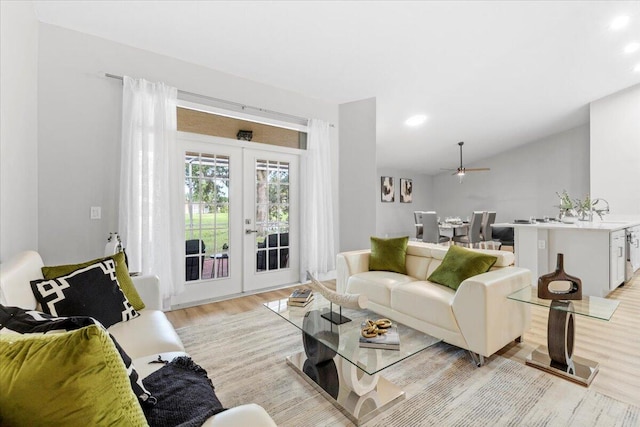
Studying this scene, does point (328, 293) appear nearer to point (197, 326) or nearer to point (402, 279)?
point (402, 279)

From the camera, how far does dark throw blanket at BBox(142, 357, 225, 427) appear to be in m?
0.97

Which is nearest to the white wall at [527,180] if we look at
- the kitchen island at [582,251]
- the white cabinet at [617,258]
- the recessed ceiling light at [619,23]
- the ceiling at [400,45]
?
the ceiling at [400,45]

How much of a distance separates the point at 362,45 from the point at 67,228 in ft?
11.4

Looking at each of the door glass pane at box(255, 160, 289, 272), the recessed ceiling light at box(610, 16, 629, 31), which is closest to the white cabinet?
the recessed ceiling light at box(610, 16, 629, 31)

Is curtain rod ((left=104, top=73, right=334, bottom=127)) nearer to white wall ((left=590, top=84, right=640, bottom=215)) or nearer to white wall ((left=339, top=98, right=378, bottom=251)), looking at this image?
white wall ((left=339, top=98, right=378, bottom=251))

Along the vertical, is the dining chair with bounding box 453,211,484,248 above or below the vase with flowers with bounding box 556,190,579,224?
below

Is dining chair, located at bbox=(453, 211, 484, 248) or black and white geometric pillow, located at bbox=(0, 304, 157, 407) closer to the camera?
black and white geometric pillow, located at bbox=(0, 304, 157, 407)

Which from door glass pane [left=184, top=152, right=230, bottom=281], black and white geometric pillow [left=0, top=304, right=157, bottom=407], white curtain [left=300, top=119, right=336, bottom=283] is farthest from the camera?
white curtain [left=300, top=119, right=336, bottom=283]

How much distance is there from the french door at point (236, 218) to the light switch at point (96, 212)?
834mm

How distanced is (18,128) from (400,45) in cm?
353

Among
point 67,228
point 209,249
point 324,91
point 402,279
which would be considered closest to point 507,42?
point 324,91

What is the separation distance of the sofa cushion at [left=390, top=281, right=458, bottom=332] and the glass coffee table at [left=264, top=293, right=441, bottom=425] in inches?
20.8

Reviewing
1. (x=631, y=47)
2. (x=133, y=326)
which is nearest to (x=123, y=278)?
(x=133, y=326)

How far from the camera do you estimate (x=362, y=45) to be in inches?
131
